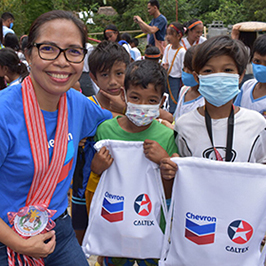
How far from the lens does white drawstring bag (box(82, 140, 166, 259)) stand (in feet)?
7.47

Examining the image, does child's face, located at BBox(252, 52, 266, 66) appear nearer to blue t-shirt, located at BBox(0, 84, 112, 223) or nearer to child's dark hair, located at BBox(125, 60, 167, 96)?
child's dark hair, located at BBox(125, 60, 167, 96)

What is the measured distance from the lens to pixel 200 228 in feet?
6.87

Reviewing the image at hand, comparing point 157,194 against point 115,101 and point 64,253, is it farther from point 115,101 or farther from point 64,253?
point 115,101

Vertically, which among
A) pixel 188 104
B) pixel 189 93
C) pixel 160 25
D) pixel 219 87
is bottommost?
pixel 188 104

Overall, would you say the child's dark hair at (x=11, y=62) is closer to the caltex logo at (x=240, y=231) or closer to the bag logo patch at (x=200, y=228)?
the bag logo patch at (x=200, y=228)

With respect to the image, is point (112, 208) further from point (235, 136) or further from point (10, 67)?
point (10, 67)

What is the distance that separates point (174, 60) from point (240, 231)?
536 centimetres

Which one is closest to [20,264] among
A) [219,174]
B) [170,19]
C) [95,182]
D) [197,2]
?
[95,182]

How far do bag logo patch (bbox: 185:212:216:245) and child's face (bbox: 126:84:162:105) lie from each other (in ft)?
2.80

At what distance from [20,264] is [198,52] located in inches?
69.6

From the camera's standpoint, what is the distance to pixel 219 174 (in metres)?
2.02

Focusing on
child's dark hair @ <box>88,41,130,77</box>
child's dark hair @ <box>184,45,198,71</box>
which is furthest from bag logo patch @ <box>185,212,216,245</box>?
child's dark hair @ <box>184,45,198,71</box>

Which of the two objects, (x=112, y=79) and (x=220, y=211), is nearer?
(x=220, y=211)

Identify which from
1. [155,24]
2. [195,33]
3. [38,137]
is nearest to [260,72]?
[38,137]
